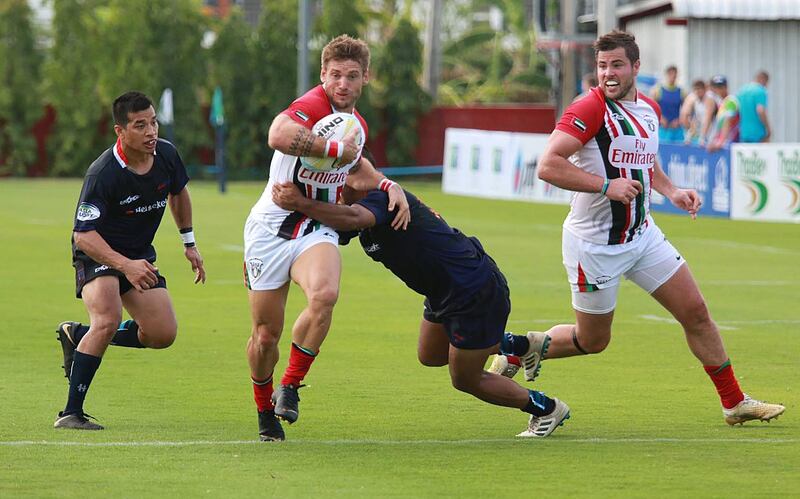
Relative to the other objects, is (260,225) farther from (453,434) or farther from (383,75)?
(383,75)

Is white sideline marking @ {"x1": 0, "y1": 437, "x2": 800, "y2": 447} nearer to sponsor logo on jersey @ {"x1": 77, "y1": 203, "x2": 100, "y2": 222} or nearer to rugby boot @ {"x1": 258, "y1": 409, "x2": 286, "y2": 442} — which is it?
rugby boot @ {"x1": 258, "y1": 409, "x2": 286, "y2": 442}

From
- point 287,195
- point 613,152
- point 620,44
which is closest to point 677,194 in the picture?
point 613,152

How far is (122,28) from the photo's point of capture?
44125 millimetres

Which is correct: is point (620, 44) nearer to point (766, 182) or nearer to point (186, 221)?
point (186, 221)

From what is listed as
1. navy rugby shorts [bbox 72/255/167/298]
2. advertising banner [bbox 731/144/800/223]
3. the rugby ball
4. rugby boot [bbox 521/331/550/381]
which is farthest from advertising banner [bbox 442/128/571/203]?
the rugby ball

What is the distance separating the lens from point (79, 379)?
28.9 feet

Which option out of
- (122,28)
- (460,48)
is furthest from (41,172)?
(460,48)

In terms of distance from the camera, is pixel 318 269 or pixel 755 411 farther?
pixel 755 411

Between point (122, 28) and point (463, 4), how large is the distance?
21624 millimetres

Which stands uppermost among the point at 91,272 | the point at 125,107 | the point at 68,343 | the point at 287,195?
the point at 125,107

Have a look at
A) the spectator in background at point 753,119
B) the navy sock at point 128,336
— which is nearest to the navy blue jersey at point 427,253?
the navy sock at point 128,336

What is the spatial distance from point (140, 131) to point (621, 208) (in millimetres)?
2751

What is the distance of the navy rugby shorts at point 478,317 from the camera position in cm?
817

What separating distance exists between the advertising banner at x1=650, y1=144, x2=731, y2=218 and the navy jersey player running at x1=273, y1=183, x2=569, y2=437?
59.3ft
